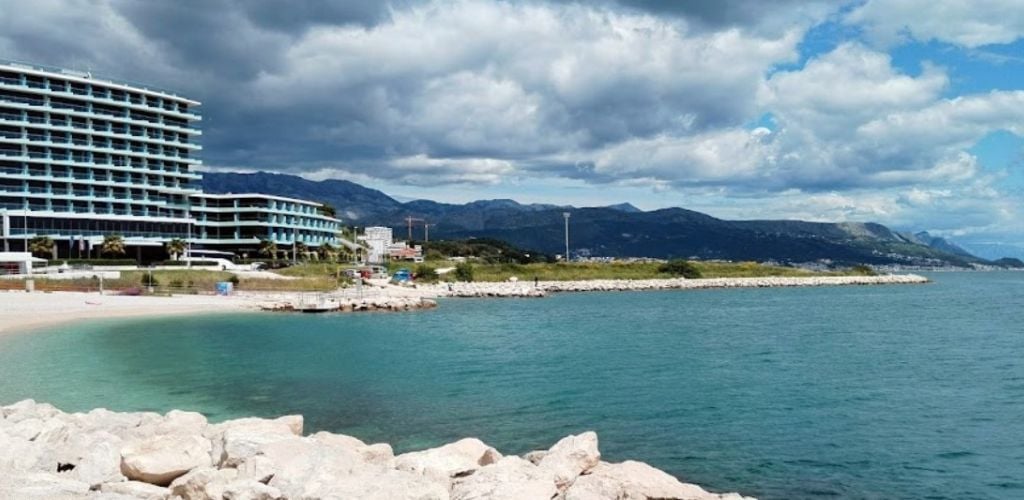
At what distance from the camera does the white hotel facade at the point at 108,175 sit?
334 feet

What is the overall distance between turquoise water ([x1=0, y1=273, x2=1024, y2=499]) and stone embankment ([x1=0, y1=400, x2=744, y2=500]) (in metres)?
4.08

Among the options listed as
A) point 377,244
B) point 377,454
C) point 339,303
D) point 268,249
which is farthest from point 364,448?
point 377,244

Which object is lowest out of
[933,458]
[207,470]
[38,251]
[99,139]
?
[933,458]

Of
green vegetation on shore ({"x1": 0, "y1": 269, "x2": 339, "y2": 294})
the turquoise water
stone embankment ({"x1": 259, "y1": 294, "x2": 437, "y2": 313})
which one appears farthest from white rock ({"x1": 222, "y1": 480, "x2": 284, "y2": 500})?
green vegetation on shore ({"x1": 0, "y1": 269, "x2": 339, "y2": 294})

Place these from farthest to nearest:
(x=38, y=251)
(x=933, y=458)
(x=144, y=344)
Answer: (x=38, y=251), (x=144, y=344), (x=933, y=458)

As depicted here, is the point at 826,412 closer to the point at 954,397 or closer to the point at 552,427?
the point at 954,397

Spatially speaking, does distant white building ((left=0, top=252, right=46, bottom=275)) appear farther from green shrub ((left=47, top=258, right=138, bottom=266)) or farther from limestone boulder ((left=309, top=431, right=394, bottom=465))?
limestone boulder ((left=309, top=431, right=394, bottom=465))

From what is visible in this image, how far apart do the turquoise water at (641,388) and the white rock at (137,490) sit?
726 centimetres

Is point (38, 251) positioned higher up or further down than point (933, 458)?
higher up

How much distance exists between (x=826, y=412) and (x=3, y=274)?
269 feet

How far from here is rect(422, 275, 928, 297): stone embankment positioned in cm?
9906

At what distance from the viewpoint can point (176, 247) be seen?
106 m

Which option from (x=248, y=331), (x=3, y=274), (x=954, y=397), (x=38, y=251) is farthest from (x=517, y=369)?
(x=38, y=251)

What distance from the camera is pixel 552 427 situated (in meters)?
20.8
